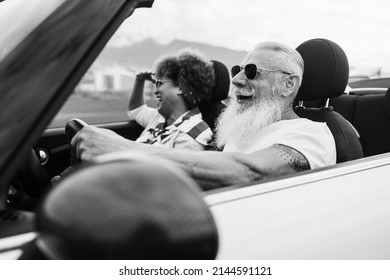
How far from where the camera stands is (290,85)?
250 centimetres

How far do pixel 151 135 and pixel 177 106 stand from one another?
287mm

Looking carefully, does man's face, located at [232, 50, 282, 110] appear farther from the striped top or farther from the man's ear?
the striped top

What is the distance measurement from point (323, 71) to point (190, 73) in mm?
1170

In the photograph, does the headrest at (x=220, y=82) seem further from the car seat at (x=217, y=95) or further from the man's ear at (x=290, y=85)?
the man's ear at (x=290, y=85)

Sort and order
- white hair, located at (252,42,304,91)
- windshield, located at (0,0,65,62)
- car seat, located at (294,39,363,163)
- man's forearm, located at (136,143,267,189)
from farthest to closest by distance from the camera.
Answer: white hair, located at (252,42,304,91) < car seat, located at (294,39,363,163) < man's forearm, located at (136,143,267,189) < windshield, located at (0,0,65,62)

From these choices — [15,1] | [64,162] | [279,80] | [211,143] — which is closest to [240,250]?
[15,1]

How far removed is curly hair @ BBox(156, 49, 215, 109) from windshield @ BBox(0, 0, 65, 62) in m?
1.82

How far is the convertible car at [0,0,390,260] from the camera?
728 millimetres

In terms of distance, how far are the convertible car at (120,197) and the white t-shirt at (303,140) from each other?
0.84ft

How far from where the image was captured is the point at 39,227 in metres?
0.75

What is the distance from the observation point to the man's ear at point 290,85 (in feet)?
8.12

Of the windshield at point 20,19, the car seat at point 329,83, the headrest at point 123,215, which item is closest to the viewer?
the headrest at point 123,215

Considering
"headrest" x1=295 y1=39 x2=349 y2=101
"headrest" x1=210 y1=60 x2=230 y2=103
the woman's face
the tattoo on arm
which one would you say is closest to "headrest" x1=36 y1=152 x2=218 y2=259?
the tattoo on arm

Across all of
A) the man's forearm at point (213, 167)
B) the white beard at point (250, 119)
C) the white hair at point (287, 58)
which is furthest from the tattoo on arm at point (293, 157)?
the white hair at point (287, 58)
